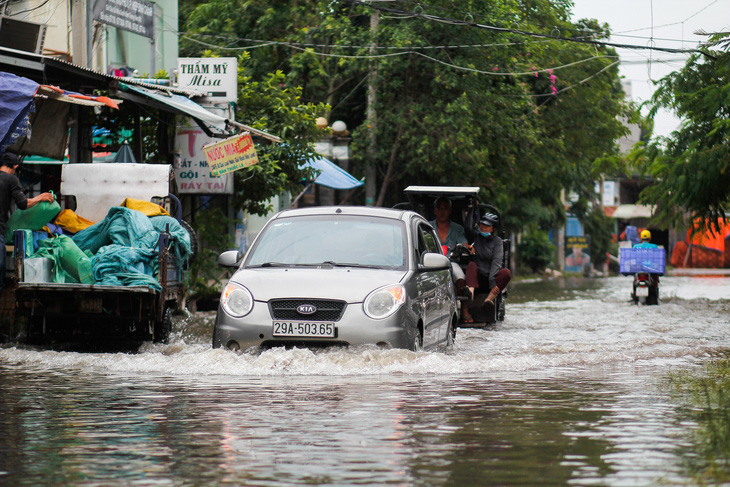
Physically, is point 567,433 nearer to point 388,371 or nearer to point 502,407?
point 502,407

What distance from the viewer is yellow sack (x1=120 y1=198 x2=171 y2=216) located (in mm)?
13875

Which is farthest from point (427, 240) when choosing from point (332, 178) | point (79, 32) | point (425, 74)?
point (425, 74)

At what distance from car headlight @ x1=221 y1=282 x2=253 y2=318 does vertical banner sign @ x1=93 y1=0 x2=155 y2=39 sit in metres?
9.60

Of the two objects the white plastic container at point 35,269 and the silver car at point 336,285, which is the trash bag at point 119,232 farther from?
the silver car at point 336,285

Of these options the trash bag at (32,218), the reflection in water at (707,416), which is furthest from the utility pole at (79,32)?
the reflection in water at (707,416)

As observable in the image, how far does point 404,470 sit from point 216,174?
1262 cm

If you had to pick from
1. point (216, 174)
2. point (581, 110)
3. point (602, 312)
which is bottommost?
point (602, 312)

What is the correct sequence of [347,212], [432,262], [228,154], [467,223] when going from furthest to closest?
1. [467,223]
2. [228,154]
3. [347,212]
4. [432,262]

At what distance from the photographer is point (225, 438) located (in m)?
6.34

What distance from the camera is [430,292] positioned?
36.4 feet

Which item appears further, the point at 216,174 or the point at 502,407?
the point at 216,174

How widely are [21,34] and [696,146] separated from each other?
11.6 meters

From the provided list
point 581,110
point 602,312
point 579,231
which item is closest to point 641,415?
point 602,312

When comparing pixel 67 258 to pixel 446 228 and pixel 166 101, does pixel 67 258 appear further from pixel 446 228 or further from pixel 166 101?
pixel 446 228
